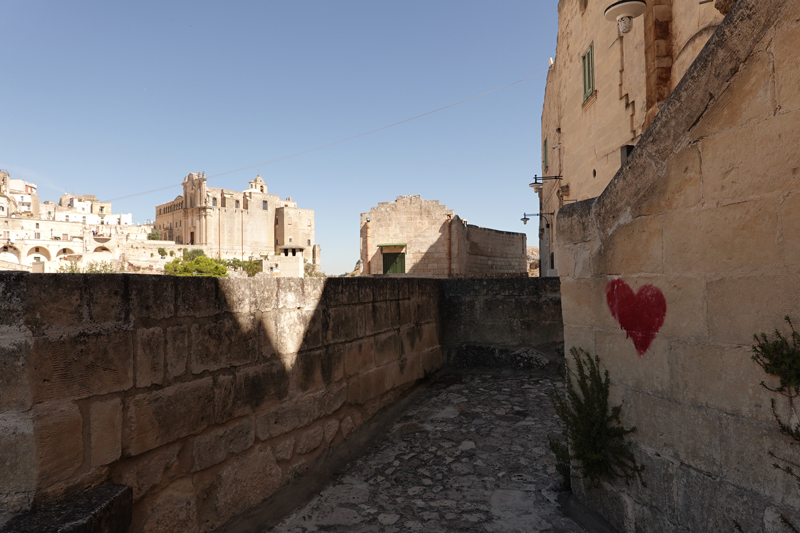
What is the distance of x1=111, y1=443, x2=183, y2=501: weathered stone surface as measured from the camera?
80.5 inches

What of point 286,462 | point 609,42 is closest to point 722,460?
point 286,462

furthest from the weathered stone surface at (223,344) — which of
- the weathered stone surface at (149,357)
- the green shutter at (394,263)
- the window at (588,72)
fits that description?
the green shutter at (394,263)

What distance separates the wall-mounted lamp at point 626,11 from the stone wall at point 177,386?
23.3 ft

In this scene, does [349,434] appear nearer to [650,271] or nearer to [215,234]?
[650,271]

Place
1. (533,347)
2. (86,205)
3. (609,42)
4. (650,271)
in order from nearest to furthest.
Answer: (650,271) → (533,347) → (609,42) → (86,205)

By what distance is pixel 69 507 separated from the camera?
1.74m

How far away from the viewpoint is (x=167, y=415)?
2.25 meters

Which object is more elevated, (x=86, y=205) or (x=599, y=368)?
(x=86, y=205)

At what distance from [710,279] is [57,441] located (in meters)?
2.71

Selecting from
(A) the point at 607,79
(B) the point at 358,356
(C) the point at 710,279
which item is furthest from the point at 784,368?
(A) the point at 607,79

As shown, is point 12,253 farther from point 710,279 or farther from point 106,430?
point 710,279

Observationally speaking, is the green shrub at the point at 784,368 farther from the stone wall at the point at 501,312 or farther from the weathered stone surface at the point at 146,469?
the stone wall at the point at 501,312

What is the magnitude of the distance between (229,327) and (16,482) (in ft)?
3.69

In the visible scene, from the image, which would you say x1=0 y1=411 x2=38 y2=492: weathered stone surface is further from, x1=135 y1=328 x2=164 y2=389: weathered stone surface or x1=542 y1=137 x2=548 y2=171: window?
x1=542 y1=137 x2=548 y2=171: window
